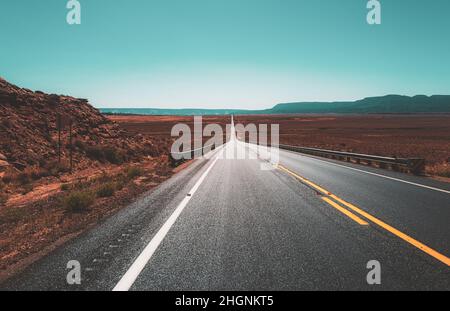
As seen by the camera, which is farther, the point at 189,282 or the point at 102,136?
the point at 102,136

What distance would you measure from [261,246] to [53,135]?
66.0 feet

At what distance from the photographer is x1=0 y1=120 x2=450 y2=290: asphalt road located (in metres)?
3.48

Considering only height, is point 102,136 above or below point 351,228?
above

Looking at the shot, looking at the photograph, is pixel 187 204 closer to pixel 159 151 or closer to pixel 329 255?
pixel 329 255

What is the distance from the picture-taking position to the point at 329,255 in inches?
165

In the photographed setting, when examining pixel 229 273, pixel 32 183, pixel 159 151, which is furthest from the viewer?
pixel 159 151

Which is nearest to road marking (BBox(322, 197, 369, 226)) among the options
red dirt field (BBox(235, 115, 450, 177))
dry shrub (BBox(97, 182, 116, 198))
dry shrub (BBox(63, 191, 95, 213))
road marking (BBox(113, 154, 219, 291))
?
road marking (BBox(113, 154, 219, 291))

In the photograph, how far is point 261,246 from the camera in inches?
181

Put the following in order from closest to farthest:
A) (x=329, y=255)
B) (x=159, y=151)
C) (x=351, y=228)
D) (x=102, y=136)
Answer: (x=329, y=255) → (x=351, y=228) → (x=102, y=136) → (x=159, y=151)

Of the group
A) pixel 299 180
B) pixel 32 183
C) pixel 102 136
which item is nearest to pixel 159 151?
pixel 102 136

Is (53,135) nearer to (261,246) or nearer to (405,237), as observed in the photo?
(261,246)

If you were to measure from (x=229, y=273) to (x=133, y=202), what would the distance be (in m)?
5.06

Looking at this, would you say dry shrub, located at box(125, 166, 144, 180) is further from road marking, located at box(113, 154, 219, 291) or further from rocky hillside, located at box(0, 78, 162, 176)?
road marking, located at box(113, 154, 219, 291)
